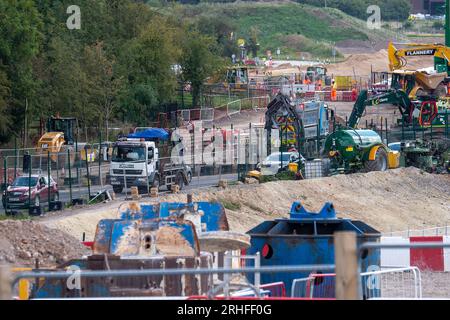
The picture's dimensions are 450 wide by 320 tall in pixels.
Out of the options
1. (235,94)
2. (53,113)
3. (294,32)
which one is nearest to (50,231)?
(53,113)

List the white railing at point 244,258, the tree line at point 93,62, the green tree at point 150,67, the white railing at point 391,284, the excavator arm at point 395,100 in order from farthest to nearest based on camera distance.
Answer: the green tree at point 150,67 < the excavator arm at point 395,100 < the tree line at point 93,62 < the white railing at point 391,284 < the white railing at point 244,258

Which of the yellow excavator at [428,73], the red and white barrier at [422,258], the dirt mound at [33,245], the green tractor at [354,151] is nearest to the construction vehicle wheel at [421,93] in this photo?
the yellow excavator at [428,73]

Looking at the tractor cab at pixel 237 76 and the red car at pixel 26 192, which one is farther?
the tractor cab at pixel 237 76

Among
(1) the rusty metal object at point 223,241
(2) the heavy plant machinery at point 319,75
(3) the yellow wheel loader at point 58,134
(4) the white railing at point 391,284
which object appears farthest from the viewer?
(2) the heavy plant machinery at point 319,75

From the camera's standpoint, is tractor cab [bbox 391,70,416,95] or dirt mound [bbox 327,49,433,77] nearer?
tractor cab [bbox 391,70,416,95]

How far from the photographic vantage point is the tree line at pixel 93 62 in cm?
4844

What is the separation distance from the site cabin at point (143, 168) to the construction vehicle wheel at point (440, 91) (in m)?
24.6

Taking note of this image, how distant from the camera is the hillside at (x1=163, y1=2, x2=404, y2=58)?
125 meters

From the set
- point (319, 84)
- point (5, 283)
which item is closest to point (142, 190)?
point (5, 283)

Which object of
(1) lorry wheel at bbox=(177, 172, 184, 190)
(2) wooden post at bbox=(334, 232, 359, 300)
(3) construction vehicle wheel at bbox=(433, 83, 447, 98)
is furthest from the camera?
(3) construction vehicle wheel at bbox=(433, 83, 447, 98)

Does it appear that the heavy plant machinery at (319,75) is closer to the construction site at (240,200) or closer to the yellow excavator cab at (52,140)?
the construction site at (240,200)

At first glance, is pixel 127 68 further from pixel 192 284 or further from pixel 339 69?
pixel 192 284

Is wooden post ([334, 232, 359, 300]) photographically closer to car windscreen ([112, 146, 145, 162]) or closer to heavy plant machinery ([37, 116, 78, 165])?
car windscreen ([112, 146, 145, 162])

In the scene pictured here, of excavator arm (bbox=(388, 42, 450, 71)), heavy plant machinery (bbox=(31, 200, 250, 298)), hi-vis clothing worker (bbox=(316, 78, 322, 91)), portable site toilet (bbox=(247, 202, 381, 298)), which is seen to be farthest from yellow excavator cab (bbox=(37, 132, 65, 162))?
hi-vis clothing worker (bbox=(316, 78, 322, 91))
